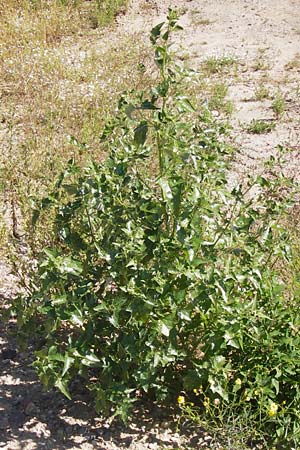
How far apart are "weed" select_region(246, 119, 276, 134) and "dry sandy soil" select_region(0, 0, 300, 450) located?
0.16 ft

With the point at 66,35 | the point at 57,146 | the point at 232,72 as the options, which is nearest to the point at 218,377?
the point at 57,146

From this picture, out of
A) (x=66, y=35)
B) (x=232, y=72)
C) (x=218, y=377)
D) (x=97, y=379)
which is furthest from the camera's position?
(x=66, y=35)

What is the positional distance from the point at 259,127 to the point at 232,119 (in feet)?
1.09

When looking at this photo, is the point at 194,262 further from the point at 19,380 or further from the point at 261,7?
the point at 261,7

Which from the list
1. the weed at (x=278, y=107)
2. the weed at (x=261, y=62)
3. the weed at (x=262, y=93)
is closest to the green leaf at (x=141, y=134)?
the weed at (x=278, y=107)

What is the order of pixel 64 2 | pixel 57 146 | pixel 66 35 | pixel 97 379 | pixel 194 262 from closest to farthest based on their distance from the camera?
pixel 194 262, pixel 97 379, pixel 57 146, pixel 66 35, pixel 64 2

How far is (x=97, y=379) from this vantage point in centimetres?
358

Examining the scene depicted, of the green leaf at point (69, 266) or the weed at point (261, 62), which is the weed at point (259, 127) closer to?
the weed at point (261, 62)

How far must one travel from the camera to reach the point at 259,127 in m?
6.50

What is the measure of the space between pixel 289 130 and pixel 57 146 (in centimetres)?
206

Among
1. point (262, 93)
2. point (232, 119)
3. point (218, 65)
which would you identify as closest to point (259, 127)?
point (232, 119)

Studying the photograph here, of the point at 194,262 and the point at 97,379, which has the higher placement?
the point at 194,262

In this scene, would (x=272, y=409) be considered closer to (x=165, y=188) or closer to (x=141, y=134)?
(x=165, y=188)

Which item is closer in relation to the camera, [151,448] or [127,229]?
[127,229]
